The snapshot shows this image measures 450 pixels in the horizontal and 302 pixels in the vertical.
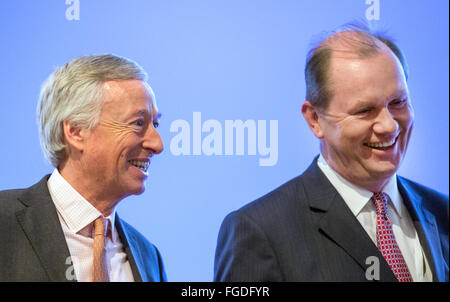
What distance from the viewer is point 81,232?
8.62ft

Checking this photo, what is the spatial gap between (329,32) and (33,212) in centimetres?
155

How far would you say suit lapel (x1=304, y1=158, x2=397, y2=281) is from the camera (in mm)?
2484

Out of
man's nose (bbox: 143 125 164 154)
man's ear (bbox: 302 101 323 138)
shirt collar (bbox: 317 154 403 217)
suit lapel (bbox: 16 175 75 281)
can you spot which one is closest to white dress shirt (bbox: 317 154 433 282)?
shirt collar (bbox: 317 154 403 217)

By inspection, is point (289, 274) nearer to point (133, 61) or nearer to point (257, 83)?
point (257, 83)

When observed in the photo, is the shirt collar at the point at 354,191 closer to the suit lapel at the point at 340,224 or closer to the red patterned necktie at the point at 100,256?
the suit lapel at the point at 340,224

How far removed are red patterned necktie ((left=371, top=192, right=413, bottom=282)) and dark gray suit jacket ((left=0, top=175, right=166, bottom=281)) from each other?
3.33 feet

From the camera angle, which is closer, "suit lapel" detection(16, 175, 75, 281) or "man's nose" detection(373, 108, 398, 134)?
"suit lapel" detection(16, 175, 75, 281)

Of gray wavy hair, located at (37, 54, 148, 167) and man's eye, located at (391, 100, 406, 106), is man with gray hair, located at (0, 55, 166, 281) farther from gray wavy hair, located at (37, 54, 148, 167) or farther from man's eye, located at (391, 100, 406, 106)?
man's eye, located at (391, 100, 406, 106)

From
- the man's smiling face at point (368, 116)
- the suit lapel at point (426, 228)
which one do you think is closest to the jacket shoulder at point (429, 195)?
the suit lapel at point (426, 228)

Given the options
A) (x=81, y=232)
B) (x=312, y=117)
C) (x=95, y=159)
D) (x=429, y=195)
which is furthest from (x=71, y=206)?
(x=429, y=195)

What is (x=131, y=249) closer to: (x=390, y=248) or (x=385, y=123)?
(x=390, y=248)

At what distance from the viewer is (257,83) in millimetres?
3002

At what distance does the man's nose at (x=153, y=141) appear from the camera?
2.74m

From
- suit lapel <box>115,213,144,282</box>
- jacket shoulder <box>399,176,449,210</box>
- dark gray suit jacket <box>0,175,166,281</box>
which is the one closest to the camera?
dark gray suit jacket <box>0,175,166,281</box>
